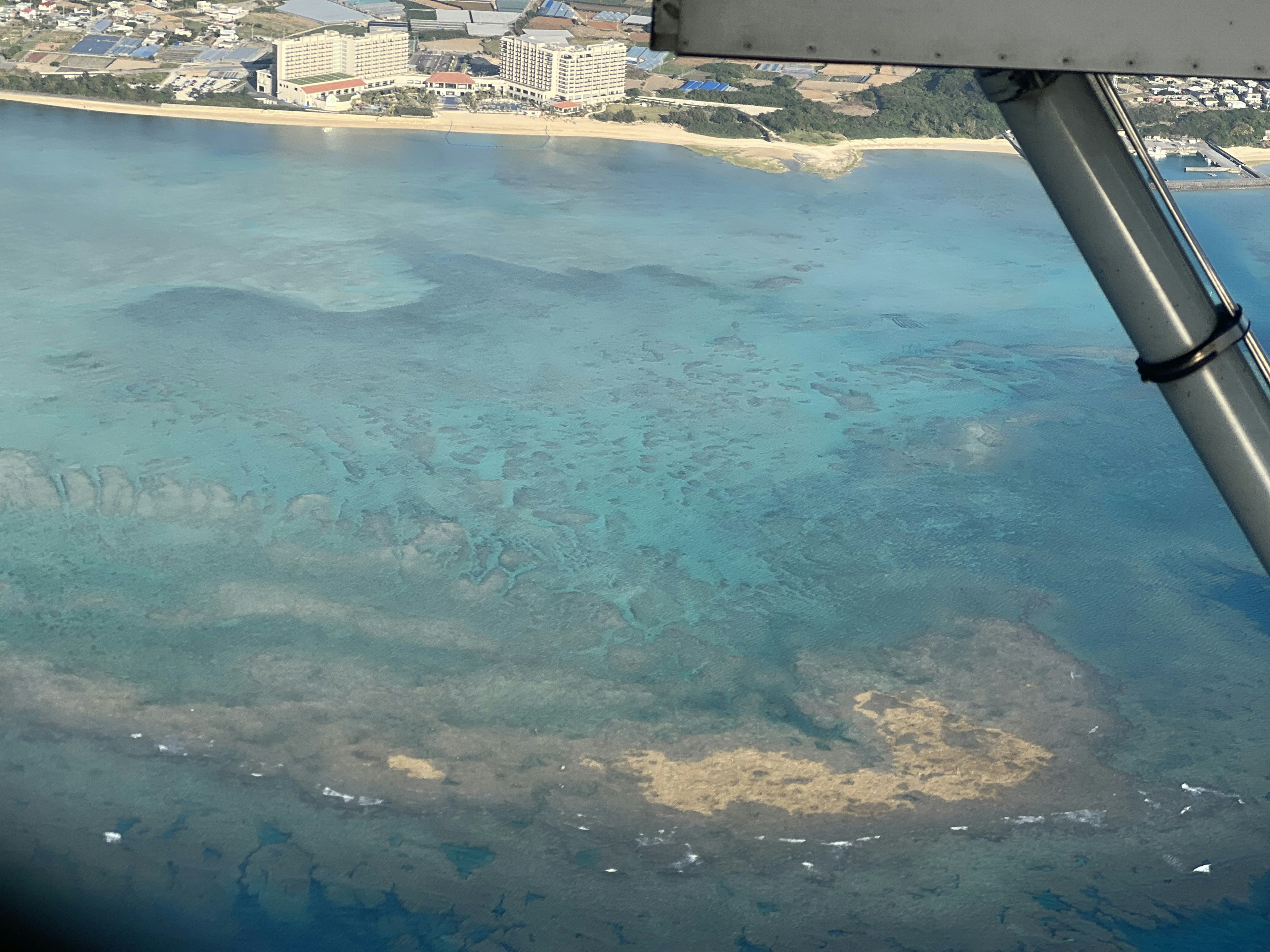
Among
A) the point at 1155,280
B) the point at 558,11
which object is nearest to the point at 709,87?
the point at 558,11

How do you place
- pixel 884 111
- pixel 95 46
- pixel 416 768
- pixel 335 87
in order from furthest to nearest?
pixel 884 111, pixel 95 46, pixel 335 87, pixel 416 768

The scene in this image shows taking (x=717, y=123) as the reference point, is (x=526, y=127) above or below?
below

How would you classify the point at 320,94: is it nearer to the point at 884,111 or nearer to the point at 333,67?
the point at 333,67

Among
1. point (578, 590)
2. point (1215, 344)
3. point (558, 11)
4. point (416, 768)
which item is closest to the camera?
point (1215, 344)

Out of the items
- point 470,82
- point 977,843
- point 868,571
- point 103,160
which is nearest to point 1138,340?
point 977,843

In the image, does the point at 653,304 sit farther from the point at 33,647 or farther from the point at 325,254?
the point at 33,647

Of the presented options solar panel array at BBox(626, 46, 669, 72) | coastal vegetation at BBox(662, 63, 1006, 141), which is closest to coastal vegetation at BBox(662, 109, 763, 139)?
coastal vegetation at BBox(662, 63, 1006, 141)

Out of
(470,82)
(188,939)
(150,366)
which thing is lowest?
(188,939)
